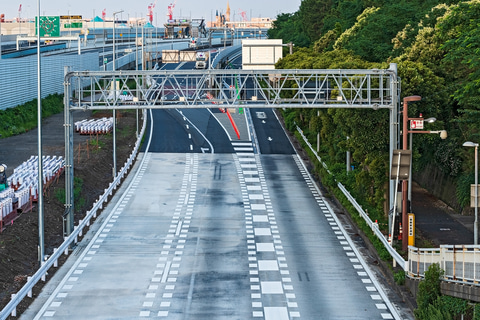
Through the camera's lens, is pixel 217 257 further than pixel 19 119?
No

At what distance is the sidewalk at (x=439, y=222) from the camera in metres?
47.6

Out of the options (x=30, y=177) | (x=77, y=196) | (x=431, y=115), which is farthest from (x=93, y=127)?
(x=431, y=115)

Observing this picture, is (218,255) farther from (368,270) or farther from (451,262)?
(451,262)

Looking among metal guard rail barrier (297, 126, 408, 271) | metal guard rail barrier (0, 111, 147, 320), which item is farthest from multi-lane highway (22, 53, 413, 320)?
metal guard rail barrier (297, 126, 408, 271)

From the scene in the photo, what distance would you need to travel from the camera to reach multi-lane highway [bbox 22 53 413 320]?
3584cm

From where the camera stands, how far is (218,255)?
4462cm

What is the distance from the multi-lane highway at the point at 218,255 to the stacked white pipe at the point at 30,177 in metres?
4.42

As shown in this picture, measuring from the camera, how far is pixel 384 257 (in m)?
42.0

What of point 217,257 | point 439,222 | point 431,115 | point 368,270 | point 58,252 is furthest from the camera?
point 439,222

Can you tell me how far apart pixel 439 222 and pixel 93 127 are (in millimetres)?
43731

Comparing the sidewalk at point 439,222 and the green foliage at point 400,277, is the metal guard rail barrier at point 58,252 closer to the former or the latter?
the green foliage at point 400,277

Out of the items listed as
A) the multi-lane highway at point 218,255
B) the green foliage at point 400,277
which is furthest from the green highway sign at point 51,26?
the green foliage at point 400,277

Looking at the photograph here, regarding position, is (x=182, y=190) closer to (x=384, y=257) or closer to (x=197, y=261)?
(x=197, y=261)

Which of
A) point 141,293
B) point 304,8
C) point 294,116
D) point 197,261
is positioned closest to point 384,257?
point 197,261
